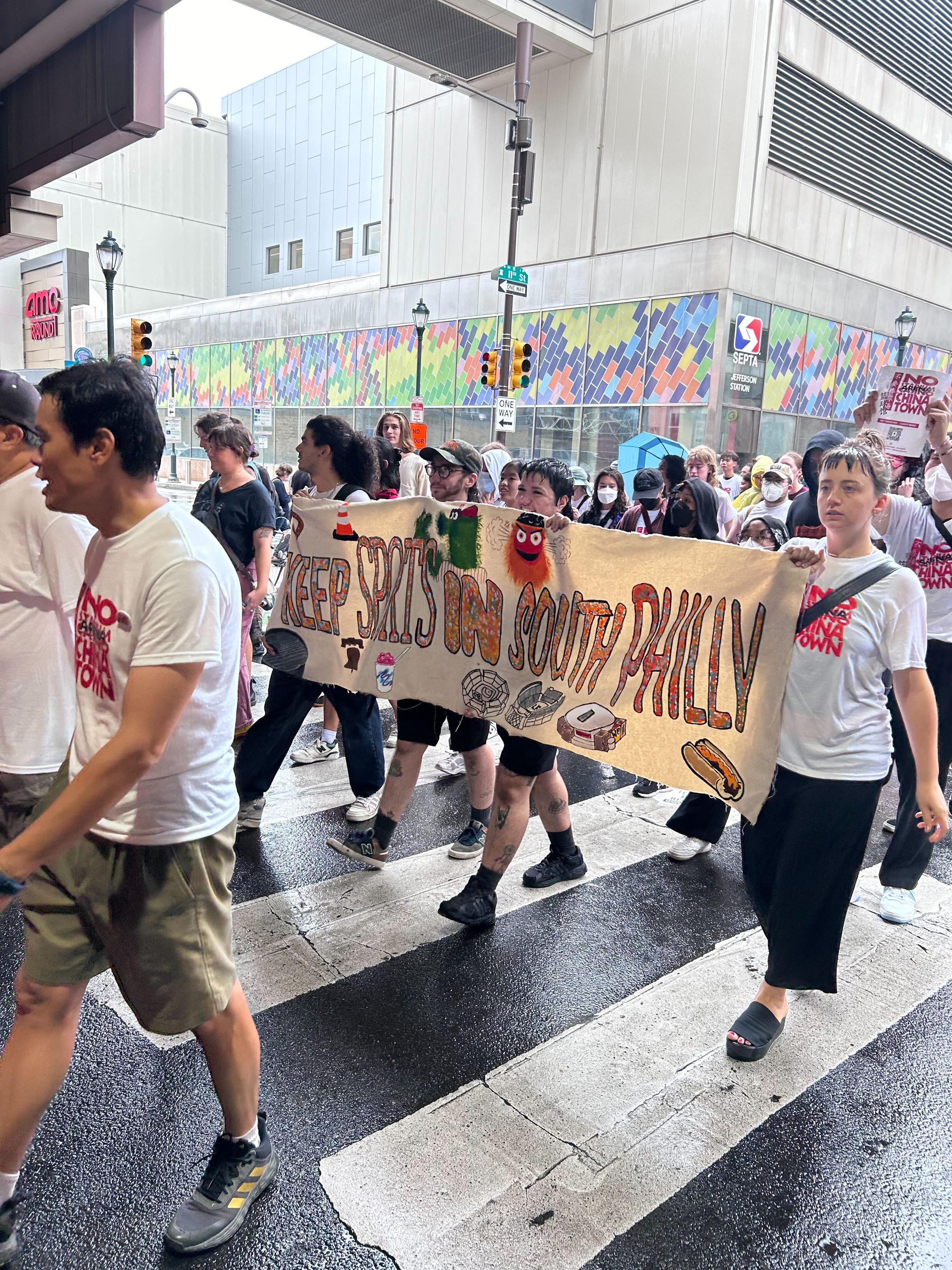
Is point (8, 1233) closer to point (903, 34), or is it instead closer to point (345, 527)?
point (345, 527)

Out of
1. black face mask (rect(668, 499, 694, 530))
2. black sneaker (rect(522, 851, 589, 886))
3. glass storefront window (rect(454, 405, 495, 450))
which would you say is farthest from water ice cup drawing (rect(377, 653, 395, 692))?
glass storefront window (rect(454, 405, 495, 450))

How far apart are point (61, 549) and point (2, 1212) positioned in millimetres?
1735

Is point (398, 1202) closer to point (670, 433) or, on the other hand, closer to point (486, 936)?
point (486, 936)

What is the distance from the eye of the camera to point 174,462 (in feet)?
137

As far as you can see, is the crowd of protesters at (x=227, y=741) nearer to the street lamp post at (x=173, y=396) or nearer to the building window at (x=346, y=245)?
the street lamp post at (x=173, y=396)

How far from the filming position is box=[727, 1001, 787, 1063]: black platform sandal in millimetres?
3219

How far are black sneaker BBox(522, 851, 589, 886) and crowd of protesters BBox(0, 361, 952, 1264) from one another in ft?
0.07

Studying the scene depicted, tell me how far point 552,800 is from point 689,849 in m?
1.02

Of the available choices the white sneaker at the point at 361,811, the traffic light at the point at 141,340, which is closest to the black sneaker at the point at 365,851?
the white sneaker at the point at 361,811

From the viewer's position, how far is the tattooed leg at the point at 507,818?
3943mm

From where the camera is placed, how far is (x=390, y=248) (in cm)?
2947

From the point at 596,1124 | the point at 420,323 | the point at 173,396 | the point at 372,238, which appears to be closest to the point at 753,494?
the point at 596,1124

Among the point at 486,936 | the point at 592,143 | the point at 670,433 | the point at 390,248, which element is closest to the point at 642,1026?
the point at 486,936

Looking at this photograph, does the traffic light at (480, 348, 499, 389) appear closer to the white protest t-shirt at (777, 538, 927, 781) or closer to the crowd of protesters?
the crowd of protesters
